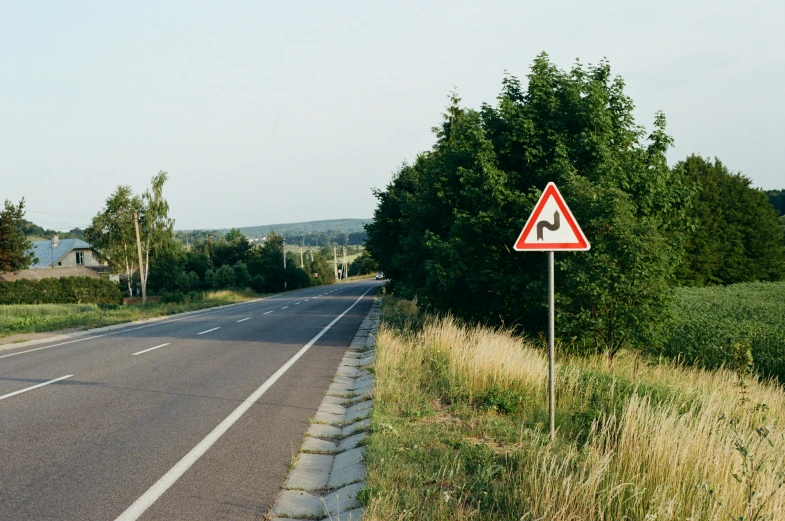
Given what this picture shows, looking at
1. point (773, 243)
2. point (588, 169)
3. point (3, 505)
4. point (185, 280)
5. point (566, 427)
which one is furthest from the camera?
point (185, 280)

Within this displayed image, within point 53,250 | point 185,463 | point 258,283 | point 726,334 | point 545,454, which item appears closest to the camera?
point 545,454

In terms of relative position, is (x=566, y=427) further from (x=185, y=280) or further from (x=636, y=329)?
(x=185, y=280)

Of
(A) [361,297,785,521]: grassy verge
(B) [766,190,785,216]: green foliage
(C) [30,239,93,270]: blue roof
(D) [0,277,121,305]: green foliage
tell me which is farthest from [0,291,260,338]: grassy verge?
(B) [766,190,785,216]: green foliage

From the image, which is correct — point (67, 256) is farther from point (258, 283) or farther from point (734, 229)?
point (734, 229)

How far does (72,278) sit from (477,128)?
4421 cm

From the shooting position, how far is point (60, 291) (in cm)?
4922

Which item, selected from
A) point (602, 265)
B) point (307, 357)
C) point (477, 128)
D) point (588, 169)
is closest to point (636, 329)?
point (602, 265)

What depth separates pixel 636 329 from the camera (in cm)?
1395

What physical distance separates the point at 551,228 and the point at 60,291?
50641mm

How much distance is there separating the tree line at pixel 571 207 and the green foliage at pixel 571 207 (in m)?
0.03

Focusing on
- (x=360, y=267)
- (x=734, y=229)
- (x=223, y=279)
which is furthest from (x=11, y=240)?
(x=360, y=267)

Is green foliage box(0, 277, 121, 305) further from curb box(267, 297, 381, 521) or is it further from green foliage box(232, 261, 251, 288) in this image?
curb box(267, 297, 381, 521)

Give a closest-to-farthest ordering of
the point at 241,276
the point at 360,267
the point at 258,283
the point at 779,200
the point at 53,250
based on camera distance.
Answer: the point at 258,283
the point at 241,276
the point at 53,250
the point at 779,200
the point at 360,267

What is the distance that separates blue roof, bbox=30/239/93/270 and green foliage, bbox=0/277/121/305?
35527 millimetres
